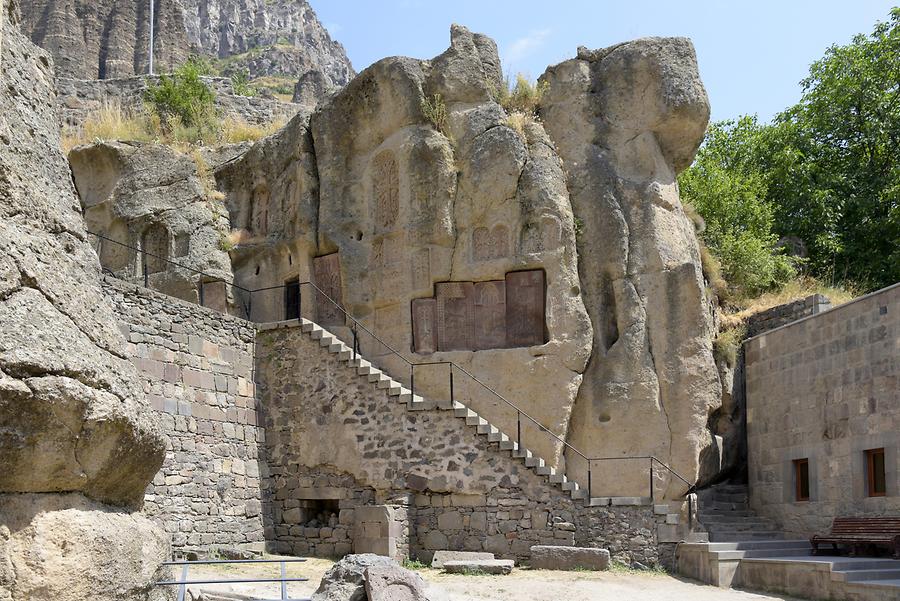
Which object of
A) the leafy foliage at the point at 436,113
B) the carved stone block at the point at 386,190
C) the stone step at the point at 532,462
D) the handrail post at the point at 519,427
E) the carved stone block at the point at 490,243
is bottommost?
the stone step at the point at 532,462

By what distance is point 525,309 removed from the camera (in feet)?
63.5

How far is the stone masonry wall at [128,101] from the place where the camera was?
2748 centimetres

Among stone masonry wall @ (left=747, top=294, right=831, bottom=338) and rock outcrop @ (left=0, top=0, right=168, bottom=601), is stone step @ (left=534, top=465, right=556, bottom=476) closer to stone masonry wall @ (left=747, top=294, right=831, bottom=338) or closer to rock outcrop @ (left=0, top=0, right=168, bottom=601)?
stone masonry wall @ (left=747, top=294, right=831, bottom=338)

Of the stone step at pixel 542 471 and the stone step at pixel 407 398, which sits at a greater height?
the stone step at pixel 407 398

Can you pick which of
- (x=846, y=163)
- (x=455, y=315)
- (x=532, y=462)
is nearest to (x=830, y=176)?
(x=846, y=163)

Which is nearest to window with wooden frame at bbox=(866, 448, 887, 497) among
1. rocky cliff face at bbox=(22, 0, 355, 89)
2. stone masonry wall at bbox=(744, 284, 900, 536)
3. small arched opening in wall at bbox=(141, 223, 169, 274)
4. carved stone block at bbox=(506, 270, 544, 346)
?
stone masonry wall at bbox=(744, 284, 900, 536)

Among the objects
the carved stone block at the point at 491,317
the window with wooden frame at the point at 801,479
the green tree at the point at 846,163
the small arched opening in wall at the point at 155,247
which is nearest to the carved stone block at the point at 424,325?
the carved stone block at the point at 491,317

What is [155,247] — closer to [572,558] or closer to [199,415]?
[199,415]

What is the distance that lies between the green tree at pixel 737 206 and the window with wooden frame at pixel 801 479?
18.5ft

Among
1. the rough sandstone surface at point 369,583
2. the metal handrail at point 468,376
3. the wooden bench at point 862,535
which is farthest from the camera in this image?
the metal handrail at point 468,376

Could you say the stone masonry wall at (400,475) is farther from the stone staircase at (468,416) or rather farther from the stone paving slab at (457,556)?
the stone paving slab at (457,556)

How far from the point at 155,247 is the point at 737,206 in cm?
1575

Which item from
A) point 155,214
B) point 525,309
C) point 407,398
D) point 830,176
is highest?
point 830,176

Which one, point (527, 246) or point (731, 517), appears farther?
point (527, 246)
